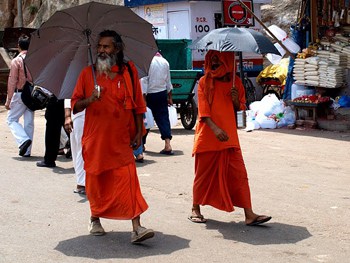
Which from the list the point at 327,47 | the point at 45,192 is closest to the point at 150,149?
the point at 45,192

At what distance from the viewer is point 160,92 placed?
11.0 meters

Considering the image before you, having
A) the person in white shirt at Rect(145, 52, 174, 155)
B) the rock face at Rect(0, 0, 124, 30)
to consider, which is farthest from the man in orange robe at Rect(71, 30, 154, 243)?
the rock face at Rect(0, 0, 124, 30)

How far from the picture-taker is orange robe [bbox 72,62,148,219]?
239 inches

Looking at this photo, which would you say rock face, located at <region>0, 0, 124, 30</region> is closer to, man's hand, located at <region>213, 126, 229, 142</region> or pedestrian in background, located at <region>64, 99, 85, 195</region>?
pedestrian in background, located at <region>64, 99, 85, 195</region>

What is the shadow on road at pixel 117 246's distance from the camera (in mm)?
5879

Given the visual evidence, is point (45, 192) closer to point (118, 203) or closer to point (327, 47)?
point (118, 203)

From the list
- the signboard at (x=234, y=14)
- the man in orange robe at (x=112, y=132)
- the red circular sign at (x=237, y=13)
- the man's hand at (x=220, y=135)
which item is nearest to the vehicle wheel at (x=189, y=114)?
the signboard at (x=234, y=14)

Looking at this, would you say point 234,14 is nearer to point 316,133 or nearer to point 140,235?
point 316,133

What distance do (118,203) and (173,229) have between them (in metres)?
0.80

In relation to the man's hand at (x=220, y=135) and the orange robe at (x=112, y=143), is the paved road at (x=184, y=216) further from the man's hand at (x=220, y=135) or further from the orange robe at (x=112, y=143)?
the man's hand at (x=220, y=135)

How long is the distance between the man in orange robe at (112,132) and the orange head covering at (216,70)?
76cm

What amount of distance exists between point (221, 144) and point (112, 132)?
1.10 metres

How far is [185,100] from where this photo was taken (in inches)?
560

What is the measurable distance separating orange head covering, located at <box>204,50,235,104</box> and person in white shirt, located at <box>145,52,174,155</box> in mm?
4171
